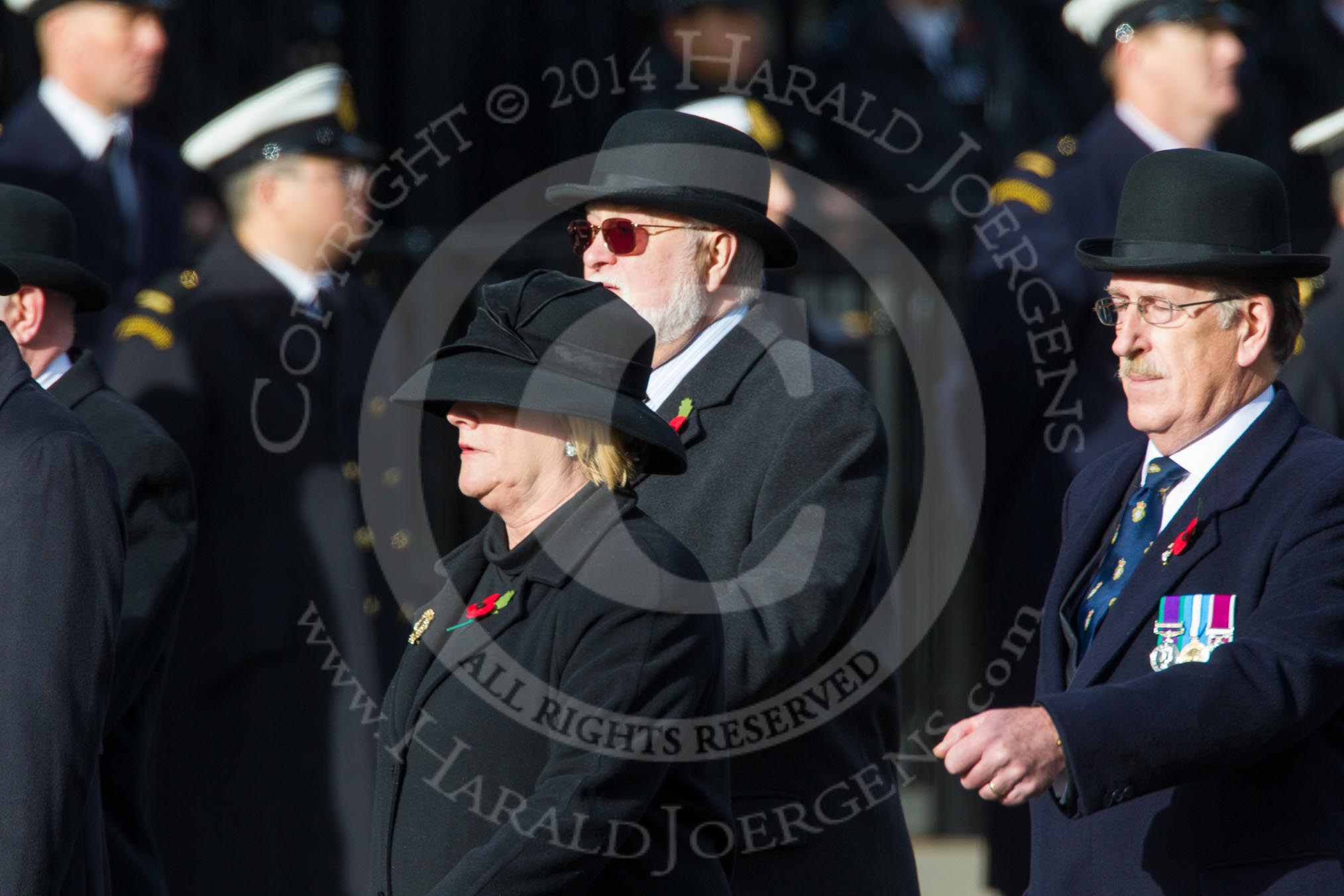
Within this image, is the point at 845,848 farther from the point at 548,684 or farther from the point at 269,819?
the point at 269,819

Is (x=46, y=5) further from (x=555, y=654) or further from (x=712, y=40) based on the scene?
(x=555, y=654)

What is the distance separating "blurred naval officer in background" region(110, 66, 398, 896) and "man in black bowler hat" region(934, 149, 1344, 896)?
8.09ft

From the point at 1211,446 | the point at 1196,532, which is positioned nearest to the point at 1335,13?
the point at 1211,446

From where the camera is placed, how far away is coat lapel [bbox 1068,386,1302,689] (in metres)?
2.85

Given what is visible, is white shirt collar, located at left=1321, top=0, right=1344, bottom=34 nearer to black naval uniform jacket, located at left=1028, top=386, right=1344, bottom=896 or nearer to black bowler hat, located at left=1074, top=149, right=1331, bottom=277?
black bowler hat, located at left=1074, top=149, right=1331, bottom=277

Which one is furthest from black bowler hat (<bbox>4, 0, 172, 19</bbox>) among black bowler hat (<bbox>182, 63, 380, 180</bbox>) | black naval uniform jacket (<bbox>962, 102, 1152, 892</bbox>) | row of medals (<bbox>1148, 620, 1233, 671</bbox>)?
row of medals (<bbox>1148, 620, 1233, 671</bbox>)

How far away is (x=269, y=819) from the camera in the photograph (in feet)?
16.6

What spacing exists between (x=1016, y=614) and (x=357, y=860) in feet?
5.76

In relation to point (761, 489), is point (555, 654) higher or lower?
lower

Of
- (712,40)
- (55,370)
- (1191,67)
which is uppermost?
(712,40)

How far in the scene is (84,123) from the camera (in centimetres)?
556

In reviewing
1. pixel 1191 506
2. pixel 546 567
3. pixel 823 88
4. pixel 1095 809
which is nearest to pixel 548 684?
pixel 546 567

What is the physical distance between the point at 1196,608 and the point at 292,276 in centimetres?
302

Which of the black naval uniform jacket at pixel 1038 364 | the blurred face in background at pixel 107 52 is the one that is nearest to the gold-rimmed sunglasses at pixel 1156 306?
the black naval uniform jacket at pixel 1038 364
